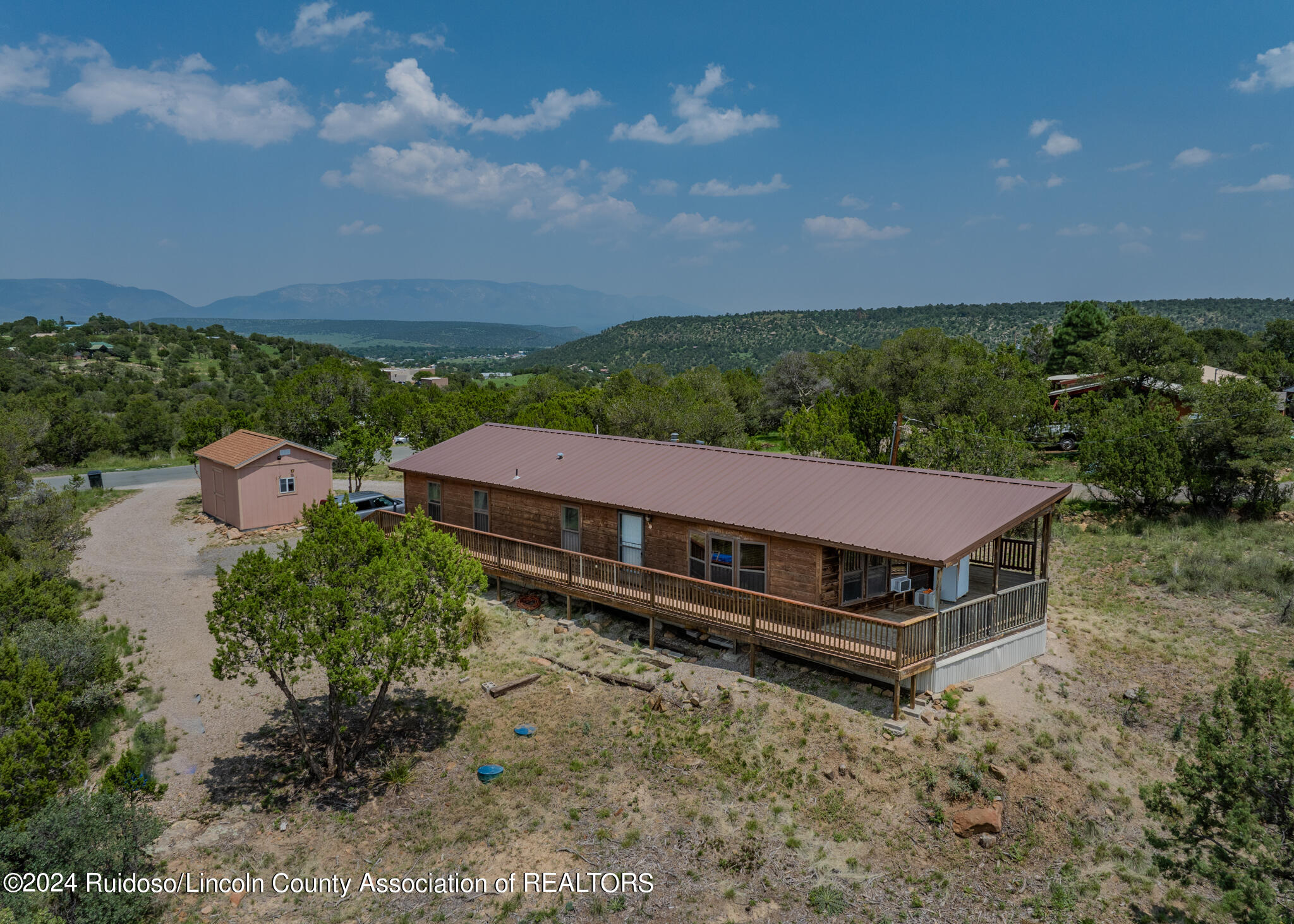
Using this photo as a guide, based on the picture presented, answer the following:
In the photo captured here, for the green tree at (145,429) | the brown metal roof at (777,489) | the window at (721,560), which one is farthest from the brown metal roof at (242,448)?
the green tree at (145,429)

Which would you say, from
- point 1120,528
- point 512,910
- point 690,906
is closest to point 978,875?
point 690,906

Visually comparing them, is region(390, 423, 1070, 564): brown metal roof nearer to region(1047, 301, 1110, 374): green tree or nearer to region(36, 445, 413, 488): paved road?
region(36, 445, 413, 488): paved road

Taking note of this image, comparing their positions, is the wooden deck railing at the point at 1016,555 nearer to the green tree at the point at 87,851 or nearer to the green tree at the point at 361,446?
the green tree at the point at 87,851

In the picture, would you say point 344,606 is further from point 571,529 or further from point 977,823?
point 977,823

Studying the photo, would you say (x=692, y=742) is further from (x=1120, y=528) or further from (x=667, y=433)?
(x=667, y=433)

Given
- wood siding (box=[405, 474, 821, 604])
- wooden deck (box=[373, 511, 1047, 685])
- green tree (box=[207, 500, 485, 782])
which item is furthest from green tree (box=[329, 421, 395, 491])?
green tree (box=[207, 500, 485, 782])
